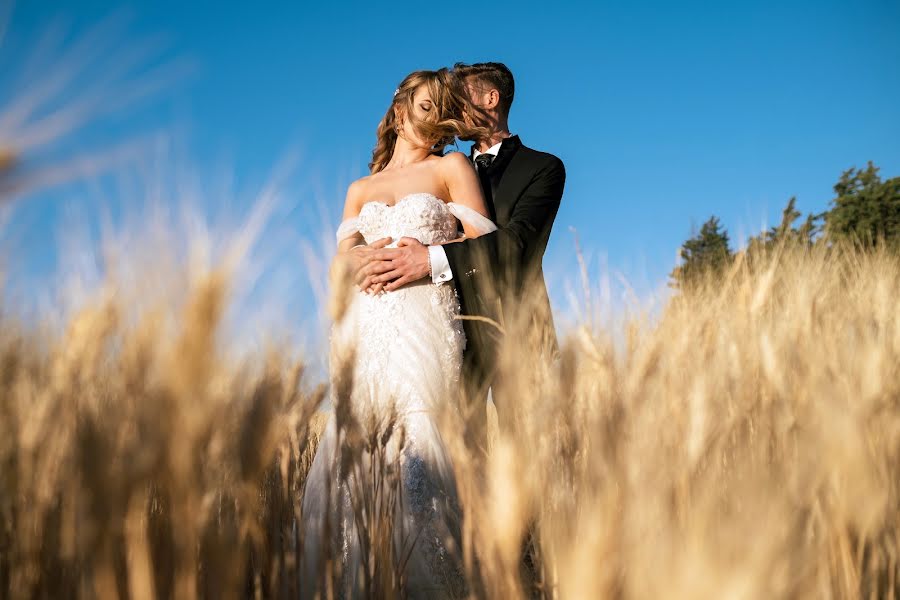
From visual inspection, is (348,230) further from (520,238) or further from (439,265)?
(520,238)

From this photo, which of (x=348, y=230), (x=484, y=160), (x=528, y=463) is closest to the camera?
(x=528, y=463)

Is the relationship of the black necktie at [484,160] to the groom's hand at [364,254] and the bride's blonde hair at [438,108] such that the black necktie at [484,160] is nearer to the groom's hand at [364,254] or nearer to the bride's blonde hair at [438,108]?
the bride's blonde hair at [438,108]

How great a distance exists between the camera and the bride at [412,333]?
79.1 inches

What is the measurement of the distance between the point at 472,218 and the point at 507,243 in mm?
215

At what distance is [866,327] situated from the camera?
5.94 feet

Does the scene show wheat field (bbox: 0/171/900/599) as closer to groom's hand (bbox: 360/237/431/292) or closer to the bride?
the bride

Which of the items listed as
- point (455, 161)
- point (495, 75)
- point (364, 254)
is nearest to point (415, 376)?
point (364, 254)

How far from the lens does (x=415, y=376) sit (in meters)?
2.74

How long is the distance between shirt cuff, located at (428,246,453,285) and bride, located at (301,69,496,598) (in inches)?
2.8

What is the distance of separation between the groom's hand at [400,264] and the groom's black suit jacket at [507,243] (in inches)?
4.7

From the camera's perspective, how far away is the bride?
201cm

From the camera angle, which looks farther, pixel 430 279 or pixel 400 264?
pixel 430 279

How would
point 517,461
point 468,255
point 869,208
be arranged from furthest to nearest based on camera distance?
point 869,208
point 468,255
point 517,461

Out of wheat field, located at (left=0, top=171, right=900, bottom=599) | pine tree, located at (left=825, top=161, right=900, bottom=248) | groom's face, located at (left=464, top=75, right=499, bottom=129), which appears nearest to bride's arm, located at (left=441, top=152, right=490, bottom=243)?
groom's face, located at (left=464, top=75, right=499, bottom=129)
